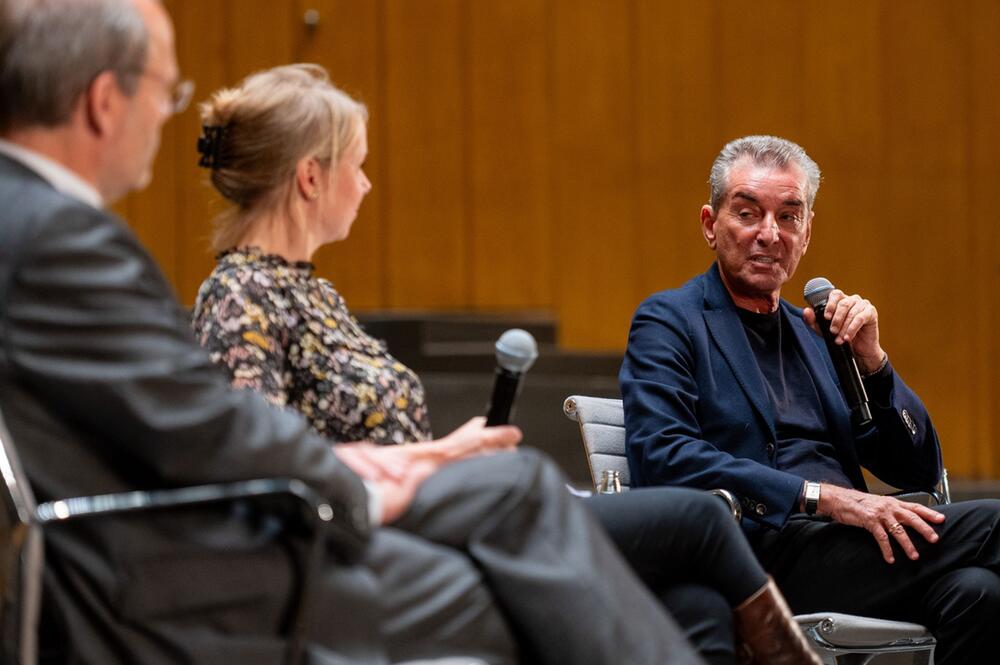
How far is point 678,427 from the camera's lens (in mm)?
2578

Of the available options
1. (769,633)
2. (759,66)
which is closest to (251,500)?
(769,633)

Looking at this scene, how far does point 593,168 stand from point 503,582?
4.77m

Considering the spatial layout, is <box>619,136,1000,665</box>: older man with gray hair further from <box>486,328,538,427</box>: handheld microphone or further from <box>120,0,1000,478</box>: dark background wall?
<box>120,0,1000,478</box>: dark background wall

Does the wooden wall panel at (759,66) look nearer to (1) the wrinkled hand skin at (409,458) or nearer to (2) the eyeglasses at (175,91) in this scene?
(1) the wrinkled hand skin at (409,458)

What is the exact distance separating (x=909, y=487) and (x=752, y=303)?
1.73 feet

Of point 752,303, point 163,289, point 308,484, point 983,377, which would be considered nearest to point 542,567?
point 308,484

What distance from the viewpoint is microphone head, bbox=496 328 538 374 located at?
1725 millimetres

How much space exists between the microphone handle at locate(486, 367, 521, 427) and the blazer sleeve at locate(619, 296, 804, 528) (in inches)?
30.0

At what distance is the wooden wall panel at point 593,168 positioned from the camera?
20.4ft

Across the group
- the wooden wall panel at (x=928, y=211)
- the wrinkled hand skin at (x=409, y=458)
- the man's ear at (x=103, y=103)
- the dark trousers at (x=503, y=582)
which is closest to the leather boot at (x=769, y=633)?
the dark trousers at (x=503, y=582)

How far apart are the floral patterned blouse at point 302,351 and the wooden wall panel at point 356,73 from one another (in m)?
3.77

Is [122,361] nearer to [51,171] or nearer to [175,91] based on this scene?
[51,171]

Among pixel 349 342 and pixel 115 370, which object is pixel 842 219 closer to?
pixel 349 342

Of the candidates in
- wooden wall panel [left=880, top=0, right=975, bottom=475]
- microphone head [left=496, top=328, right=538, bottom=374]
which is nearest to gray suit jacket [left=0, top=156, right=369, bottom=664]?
microphone head [left=496, top=328, right=538, bottom=374]
